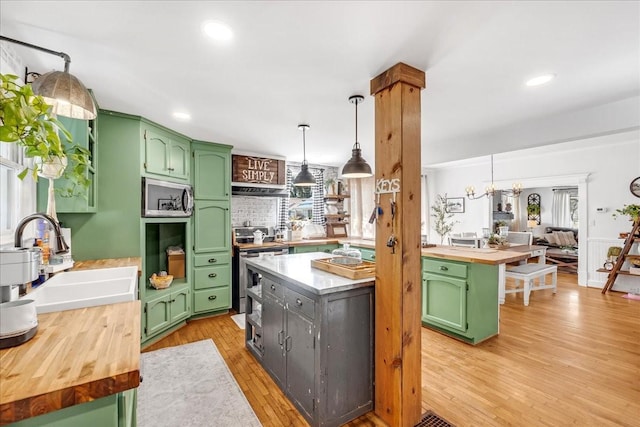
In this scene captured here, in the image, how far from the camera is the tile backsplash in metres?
4.57

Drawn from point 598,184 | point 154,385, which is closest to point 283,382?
point 154,385

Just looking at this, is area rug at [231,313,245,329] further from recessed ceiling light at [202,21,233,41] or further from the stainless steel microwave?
recessed ceiling light at [202,21,233,41]

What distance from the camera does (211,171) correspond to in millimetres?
3844

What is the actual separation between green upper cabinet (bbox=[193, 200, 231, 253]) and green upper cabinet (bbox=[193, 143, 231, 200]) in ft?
0.39

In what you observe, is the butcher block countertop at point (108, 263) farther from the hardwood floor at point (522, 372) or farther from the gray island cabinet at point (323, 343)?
the gray island cabinet at point (323, 343)

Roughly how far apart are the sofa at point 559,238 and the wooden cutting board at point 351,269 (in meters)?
8.24

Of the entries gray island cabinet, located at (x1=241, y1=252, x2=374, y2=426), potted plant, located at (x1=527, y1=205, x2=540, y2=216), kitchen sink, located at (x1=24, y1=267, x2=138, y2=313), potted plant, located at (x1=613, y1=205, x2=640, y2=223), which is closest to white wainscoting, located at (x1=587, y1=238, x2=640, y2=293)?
potted plant, located at (x1=613, y1=205, x2=640, y2=223)

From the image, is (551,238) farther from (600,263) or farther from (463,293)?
(463,293)

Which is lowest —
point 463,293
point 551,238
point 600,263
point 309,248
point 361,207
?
point 600,263

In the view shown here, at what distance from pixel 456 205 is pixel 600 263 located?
9.38 ft

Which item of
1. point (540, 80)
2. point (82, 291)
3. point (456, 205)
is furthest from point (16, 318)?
point (456, 205)

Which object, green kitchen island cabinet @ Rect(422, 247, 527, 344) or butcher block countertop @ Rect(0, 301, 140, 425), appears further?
green kitchen island cabinet @ Rect(422, 247, 527, 344)

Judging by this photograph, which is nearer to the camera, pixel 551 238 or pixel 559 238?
pixel 559 238

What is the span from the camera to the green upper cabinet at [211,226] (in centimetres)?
370
